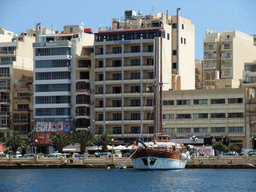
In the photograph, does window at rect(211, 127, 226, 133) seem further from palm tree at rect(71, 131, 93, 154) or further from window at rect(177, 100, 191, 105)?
palm tree at rect(71, 131, 93, 154)

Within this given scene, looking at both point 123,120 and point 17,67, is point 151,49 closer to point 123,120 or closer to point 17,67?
point 123,120

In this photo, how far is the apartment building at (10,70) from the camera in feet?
547

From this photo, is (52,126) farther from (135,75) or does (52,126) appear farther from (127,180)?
(127,180)

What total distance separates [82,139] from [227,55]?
5940cm

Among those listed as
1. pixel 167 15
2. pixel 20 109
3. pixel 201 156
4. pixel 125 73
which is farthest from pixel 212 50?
pixel 201 156

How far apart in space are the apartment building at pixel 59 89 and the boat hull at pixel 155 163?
38917 mm

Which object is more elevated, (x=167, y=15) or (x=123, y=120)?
(x=167, y=15)

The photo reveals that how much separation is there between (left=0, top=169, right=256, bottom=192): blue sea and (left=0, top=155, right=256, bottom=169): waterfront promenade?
2206 mm

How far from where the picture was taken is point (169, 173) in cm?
11831

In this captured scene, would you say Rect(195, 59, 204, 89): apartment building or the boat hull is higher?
Rect(195, 59, 204, 89): apartment building

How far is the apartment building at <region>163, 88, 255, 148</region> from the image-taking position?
490 feet

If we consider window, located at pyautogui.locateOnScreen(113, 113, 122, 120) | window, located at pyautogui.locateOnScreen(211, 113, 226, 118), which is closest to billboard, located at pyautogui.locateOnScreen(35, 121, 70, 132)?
window, located at pyautogui.locateOnScreen(113, 113, 122, 120)

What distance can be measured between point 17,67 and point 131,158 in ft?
175

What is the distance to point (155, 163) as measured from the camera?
12206 centimetres
